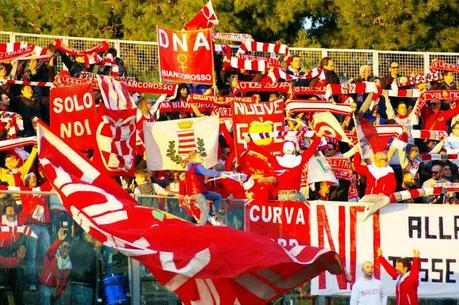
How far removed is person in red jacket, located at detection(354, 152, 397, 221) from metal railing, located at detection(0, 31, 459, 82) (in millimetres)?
8376

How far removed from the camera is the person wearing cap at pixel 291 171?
27469 mm

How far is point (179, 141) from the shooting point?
2967cm

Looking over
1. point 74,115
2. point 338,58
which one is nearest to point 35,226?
point 74,115

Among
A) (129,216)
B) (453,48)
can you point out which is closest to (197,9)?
(453,48)

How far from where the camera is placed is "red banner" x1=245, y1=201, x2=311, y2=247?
2766cm

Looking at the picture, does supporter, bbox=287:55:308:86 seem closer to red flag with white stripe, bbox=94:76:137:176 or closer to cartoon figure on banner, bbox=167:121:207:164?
cartoon figure on banner, bbox=167:121:207:164

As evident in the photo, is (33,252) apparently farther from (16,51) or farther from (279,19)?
(279,19)

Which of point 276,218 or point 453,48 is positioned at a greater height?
point 453,48

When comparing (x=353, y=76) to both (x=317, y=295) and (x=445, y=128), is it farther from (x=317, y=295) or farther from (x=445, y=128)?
(x=317, y=295)

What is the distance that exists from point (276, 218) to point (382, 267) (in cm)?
168

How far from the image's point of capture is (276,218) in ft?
91.1

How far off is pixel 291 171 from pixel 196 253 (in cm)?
428

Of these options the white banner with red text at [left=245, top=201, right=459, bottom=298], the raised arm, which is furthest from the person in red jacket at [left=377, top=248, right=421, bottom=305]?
the white banner with red text at [left=245, top=201, right=459, bottom=298]

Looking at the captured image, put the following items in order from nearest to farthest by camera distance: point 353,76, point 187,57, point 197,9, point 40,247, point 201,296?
1. point 201,296
2. point 40,247
3. point 187,57
4. point 353,76
5. point 197,9
